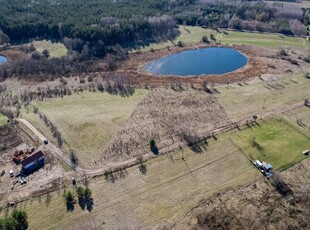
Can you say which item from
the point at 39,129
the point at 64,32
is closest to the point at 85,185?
the point at 39,129

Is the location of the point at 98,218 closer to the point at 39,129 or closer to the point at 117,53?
the point at 39,129

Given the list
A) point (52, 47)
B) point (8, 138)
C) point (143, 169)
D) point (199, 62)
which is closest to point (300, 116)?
point (143, 169)

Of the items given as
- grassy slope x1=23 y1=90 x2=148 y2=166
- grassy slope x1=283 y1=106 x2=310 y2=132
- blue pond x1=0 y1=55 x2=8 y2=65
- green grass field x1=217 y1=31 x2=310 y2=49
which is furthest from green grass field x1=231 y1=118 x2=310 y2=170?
blue pond x1=0 y1=55 x2=8 y2=65

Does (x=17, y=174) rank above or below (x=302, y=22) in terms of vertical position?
above

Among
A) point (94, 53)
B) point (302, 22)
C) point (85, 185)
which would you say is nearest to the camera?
point (85, 185)

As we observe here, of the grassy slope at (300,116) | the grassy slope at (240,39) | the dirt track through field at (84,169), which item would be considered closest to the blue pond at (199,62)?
the grassy slope at (240,39)

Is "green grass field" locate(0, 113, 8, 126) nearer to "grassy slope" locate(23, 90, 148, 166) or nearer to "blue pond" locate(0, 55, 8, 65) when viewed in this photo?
"grassy slope" locate(23, 90, 148, 166)

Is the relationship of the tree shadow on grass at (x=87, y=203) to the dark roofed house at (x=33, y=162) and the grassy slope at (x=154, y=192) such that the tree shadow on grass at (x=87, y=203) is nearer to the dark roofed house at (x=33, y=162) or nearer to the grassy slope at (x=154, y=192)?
the grassy slope at (x=154, y=192)
